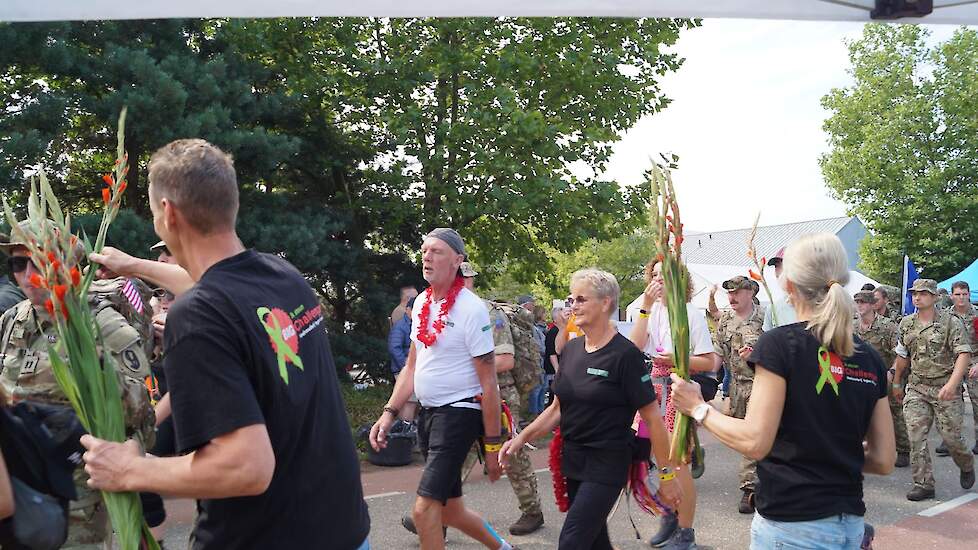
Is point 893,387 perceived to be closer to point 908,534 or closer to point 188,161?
point 908,534

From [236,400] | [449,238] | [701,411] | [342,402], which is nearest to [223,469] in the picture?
[236,400]

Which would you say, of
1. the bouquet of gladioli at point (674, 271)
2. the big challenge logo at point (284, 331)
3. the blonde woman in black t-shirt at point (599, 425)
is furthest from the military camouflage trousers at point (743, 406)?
the big challenge logo at point (284, 331)

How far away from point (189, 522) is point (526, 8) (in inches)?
246

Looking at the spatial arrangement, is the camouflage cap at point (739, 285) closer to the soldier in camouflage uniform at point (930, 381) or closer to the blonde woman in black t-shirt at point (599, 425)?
the soldier in camouflage uniform at point (930, 381)

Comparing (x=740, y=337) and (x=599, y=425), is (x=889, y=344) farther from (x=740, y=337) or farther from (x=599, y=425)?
(x=599, y=425)

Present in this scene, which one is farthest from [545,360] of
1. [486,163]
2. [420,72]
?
[420,72]

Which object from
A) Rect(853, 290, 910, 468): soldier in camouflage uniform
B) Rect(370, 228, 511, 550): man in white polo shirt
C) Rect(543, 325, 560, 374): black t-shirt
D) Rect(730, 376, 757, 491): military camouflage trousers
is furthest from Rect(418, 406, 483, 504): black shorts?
Rect(543, 325, 560, 374): black t-shirt

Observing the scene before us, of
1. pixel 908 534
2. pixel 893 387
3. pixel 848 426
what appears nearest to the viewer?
pixel 848 426

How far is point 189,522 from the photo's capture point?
Result: 25.1 ft

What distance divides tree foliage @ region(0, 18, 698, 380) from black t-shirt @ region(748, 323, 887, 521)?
10.2 metres

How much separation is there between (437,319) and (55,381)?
223 centimetres

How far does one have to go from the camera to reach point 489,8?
2.96m

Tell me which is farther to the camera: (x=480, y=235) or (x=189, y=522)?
(x=480, y=235)

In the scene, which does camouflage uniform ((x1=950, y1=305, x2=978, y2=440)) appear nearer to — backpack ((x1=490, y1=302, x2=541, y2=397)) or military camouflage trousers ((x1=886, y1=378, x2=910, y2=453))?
military camouflage trousers ((x1=886, y1=378, x2=910, y2=453))
